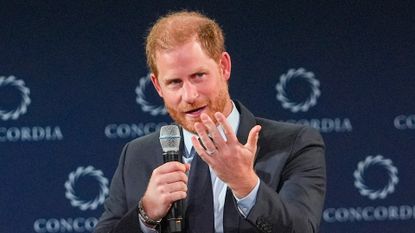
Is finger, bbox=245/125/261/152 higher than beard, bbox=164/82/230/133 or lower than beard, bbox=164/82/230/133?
lower

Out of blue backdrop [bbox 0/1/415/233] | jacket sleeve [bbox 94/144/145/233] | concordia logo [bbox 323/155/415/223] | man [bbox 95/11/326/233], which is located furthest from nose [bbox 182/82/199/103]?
concordia logo [bbox 323/155/415/223]

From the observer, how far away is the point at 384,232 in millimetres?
4660

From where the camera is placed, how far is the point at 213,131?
2.11m

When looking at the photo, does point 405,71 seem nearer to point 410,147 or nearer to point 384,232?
point 410,147

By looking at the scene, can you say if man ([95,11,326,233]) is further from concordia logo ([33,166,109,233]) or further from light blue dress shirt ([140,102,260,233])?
concordia logo ([33,166,109,233])

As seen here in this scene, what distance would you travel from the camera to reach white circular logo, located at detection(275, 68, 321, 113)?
4594mm

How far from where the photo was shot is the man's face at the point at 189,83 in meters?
2.38

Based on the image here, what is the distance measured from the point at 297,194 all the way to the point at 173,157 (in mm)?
366

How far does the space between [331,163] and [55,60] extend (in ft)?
5.09

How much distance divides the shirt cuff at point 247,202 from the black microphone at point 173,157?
0.50 feet

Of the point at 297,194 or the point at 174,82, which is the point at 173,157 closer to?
the point at 174,82

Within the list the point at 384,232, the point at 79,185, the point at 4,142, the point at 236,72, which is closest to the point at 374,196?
the point at 384,232

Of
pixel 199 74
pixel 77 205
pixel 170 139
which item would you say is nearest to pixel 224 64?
pixel 199 74

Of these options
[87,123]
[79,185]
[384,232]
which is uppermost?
[87,123]
